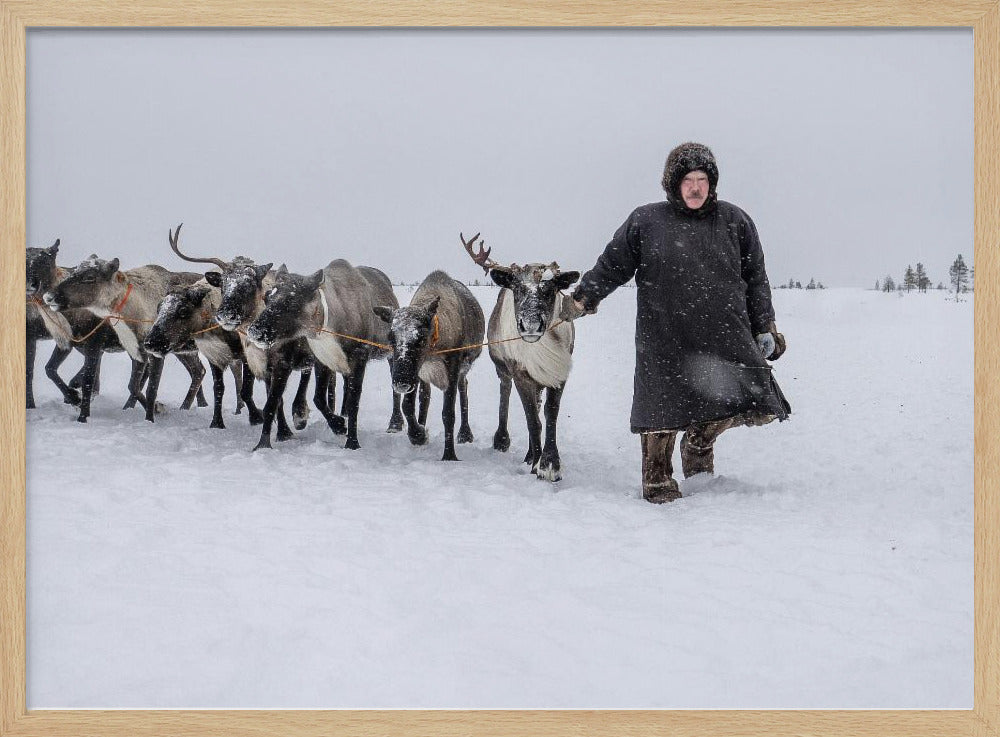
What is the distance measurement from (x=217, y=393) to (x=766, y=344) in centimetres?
342

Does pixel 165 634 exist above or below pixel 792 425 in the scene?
below

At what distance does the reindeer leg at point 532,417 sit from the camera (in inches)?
171

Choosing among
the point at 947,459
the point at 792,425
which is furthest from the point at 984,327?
the point at 792,425

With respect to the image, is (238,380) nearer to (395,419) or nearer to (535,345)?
(395,419)

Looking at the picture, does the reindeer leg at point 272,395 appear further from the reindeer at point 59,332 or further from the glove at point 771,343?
the glove at point 771,343

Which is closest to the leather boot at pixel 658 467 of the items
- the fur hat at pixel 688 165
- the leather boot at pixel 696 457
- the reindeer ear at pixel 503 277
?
the leather boot at pixel 696 457

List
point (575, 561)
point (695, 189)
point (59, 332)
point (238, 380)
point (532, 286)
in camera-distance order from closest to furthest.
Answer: point (575, 561) → point (695, 189) → point (532, 286) → point (59, 332) → point (238, 380)

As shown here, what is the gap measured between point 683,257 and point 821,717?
1.95 meters

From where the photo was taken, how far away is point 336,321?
500 cm

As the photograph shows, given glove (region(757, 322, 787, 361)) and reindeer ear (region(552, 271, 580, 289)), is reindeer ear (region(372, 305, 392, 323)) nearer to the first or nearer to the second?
reindeer ear (region(552, 271, 580, 289))

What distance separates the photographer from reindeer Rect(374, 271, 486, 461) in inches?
175

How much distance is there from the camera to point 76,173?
333cm

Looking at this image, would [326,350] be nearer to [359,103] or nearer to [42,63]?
[359,103]

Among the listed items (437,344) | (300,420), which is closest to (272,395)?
(300,420)
